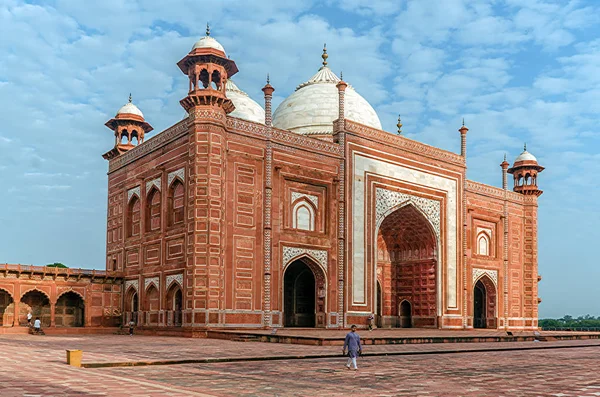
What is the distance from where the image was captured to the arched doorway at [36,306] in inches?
906

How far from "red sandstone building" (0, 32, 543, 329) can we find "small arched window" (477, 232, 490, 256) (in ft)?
0.16

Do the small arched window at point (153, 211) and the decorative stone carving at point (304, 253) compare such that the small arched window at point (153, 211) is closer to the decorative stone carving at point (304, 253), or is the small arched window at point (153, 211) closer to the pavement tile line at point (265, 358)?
the decorative stone carving at point (304, 253)

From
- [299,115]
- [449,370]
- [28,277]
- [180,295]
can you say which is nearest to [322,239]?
[180,295]

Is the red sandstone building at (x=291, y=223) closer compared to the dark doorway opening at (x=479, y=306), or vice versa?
the red sandstone building at (x=291, y=223)

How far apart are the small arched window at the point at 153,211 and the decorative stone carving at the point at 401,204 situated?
8358mm

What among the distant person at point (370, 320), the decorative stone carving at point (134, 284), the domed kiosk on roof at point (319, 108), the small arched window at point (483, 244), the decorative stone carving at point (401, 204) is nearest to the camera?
the decorative stone carving at point (134, 284)

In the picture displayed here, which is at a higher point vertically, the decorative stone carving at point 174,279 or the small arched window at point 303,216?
the small arched window at point 303,216

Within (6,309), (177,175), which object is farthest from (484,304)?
(6,309)

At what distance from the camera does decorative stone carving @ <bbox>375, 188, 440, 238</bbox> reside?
26.2 meters

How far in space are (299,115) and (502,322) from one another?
1375 centimetres

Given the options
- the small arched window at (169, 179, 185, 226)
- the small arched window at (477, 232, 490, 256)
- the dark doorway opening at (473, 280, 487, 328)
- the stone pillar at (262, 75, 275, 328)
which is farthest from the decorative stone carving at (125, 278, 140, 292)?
the dark doorway opening at (473, 280, 487, 328)

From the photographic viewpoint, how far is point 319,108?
29.4m

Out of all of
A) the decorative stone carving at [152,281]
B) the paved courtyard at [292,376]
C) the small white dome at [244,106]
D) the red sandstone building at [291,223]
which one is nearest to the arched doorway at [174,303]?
the red sandstone building at [291,223]

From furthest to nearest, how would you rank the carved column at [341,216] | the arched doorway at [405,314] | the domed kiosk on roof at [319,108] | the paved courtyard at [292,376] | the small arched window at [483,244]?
1. the small arched window at [483,244]
2. the arched doorway at [405,314]
3. the domed kiosk on roof at [319,108]
4. the carved column at [341,216]
5. the paved courtyard at [292,376]
